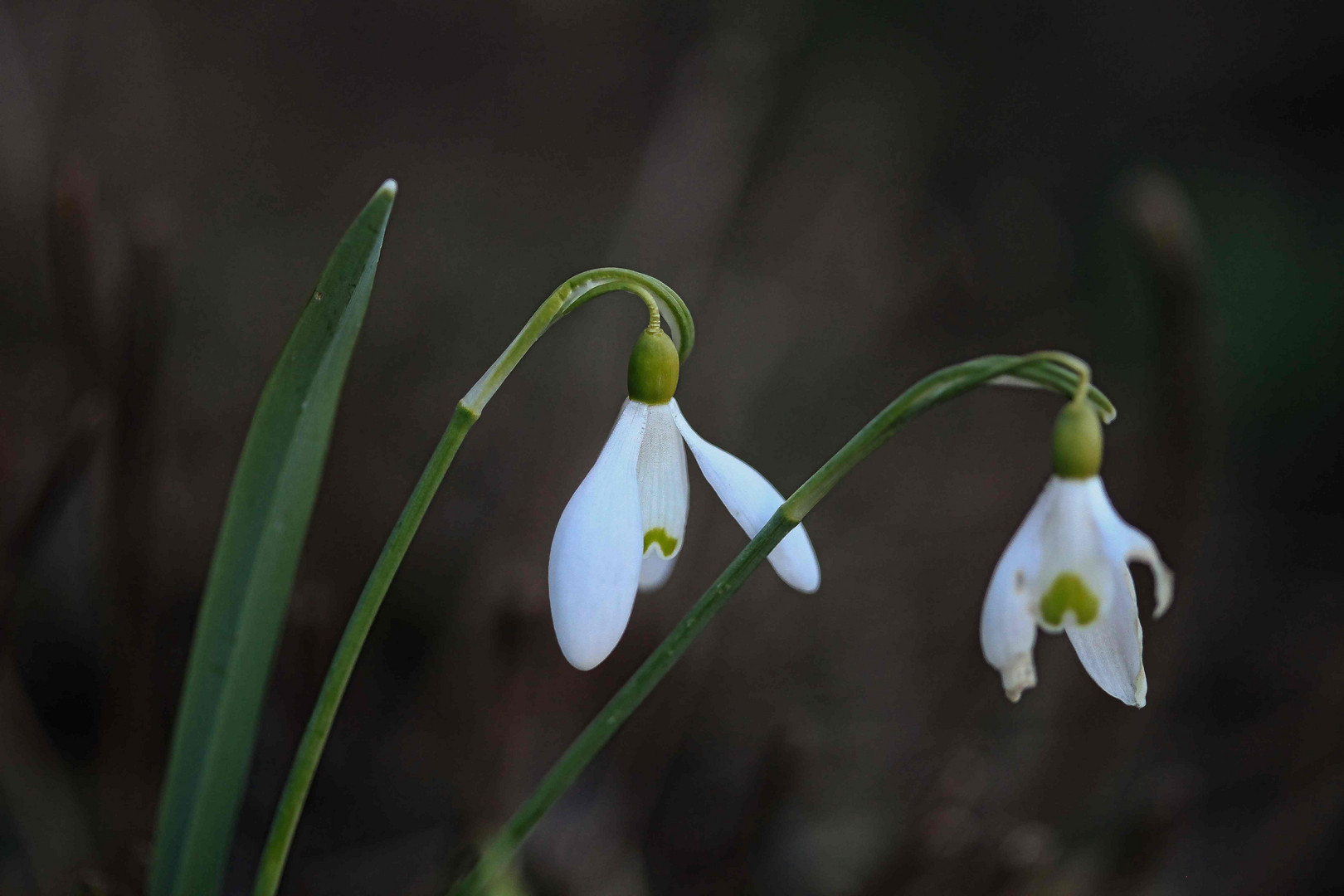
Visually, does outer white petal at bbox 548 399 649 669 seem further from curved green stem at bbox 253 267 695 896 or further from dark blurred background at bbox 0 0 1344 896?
dark blurred background at bbox 0 0 1344 896

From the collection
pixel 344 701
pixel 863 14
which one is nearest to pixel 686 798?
pixel 344 701

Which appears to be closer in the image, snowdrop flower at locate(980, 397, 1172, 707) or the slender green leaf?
snowdrop flower at locate(980, 397, 1172, 707)

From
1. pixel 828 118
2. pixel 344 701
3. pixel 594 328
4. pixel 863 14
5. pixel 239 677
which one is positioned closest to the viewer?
pixel 239 677

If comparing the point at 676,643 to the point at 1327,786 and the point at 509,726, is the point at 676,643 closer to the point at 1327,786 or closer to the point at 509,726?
the point at 509,726

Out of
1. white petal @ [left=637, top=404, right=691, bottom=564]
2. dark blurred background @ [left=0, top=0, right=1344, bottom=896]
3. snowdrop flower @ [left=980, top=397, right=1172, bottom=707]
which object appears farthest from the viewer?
dark blurred background @ [left=0, top=0, right=1344, bottom=896]

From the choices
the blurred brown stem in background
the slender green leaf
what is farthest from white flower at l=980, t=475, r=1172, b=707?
the blurred brown stem in background

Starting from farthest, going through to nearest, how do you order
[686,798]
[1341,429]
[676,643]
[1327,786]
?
[1341,429], [686,798], [1327,786], [676,643]

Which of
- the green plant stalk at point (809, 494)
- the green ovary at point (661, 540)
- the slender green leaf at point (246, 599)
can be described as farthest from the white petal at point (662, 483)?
the slender green leaf at point (246, 599)
